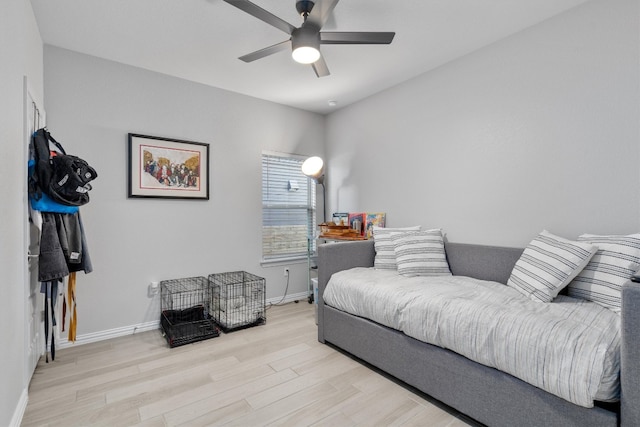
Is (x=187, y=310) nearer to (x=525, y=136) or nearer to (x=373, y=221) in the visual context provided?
(x=373, y=221)

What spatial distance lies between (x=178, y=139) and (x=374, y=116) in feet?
7.11

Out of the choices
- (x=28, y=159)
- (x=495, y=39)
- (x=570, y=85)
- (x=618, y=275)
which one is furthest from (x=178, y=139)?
(x=618, y=275)

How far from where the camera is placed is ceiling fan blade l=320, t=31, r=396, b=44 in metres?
1.94

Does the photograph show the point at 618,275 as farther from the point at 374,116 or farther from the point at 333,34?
the point at 374,116

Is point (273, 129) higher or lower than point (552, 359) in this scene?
higher

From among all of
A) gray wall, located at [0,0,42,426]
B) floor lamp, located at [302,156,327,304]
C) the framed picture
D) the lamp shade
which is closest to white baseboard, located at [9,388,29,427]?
gray wall, located at [0,0,42,426]

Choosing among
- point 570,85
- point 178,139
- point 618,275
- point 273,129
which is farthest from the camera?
point 273,129

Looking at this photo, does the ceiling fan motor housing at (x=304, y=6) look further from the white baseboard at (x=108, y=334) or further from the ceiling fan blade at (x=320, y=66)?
the white baseboard at (x=108, y=334)

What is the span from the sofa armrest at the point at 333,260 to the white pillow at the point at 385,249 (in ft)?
0.45

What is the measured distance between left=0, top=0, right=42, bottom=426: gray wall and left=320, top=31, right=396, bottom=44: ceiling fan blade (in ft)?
5.35

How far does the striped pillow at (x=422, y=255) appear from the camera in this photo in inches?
102

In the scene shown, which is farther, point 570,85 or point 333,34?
point 570,85

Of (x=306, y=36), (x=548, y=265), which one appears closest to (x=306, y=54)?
(x=306, y=36)

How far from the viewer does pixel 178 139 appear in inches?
125
